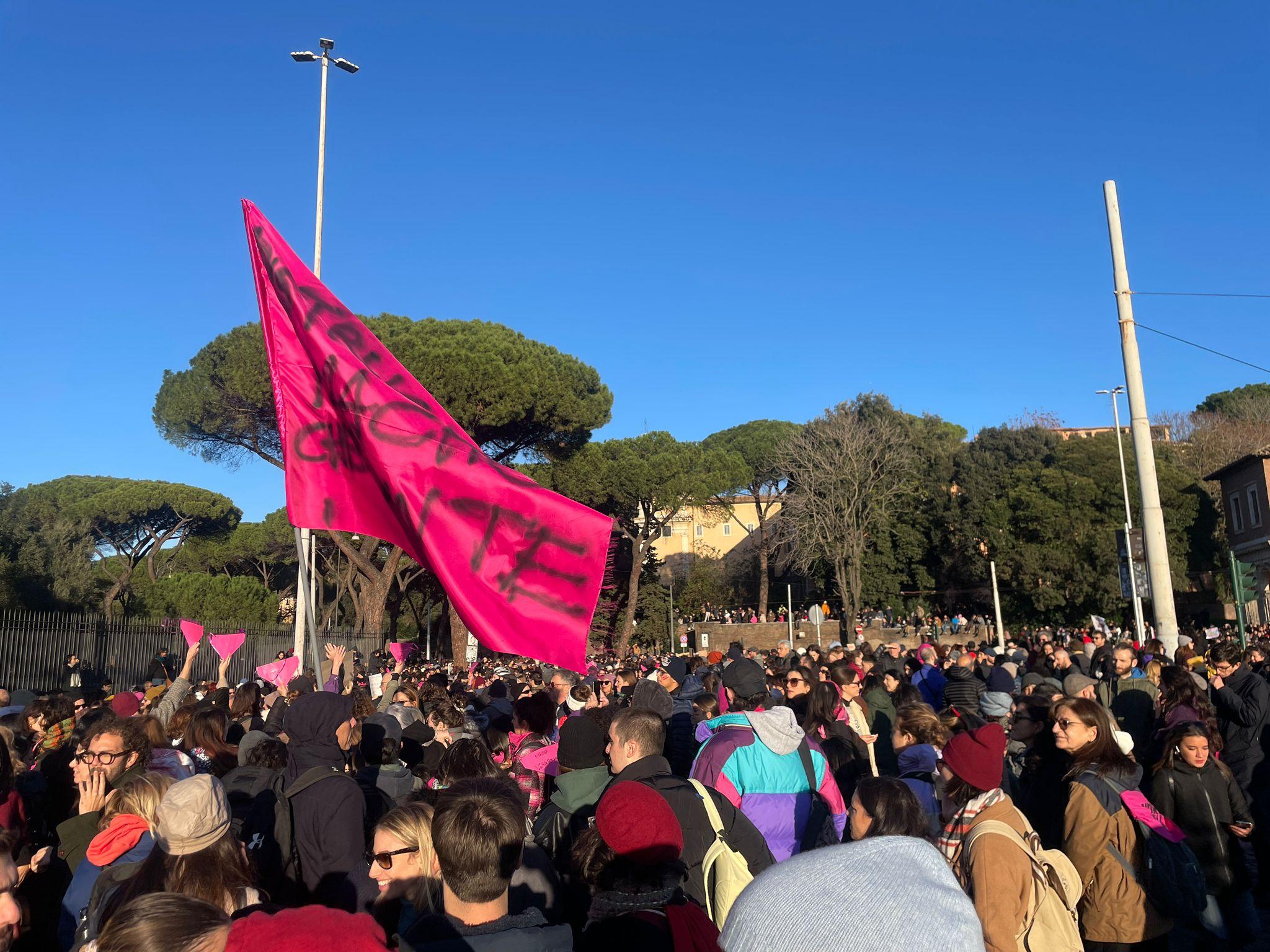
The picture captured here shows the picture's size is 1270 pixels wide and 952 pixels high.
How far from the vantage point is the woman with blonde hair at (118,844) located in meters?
3.15

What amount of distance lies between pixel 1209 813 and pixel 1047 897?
8.55 ft

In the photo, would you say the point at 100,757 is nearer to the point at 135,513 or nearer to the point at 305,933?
the point at 305,933

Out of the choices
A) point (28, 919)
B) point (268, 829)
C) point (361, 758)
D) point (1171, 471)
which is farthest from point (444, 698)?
point (1171, 471)

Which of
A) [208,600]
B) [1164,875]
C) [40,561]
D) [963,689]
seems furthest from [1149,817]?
[208,600]

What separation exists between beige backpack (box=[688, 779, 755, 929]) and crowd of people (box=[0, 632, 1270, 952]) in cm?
1

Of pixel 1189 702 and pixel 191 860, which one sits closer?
pixel 191 860

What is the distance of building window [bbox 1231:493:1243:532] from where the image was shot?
4038 centimetres

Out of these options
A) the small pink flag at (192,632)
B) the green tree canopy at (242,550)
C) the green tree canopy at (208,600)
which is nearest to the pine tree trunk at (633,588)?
the green tree canopy at (208,600)

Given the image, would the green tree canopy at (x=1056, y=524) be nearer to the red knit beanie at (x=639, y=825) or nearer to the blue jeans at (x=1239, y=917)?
the blue jeans at (x=1239, y=917)

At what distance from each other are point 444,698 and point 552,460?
95.9 feet

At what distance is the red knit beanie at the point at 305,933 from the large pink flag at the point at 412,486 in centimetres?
261

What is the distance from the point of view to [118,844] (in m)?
3.16

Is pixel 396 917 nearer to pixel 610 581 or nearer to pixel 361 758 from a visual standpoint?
pixel 361 758

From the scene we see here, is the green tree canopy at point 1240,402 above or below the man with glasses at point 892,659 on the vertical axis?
above
